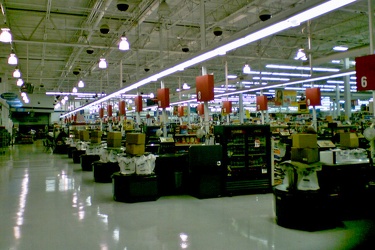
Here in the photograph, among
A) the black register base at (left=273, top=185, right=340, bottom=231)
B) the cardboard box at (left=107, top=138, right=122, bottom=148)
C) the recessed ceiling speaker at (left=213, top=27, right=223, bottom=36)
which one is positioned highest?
the recessed ceiling speaker at (left=213, top=27, right=223, bottom=36)

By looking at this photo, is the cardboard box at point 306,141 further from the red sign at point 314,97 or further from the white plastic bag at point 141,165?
the red sign at point 314,97

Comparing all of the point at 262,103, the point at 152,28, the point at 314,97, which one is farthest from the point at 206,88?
the point at 262,103

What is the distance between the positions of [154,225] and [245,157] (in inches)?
127

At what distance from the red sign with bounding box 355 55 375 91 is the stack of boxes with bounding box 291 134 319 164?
9.22 feet

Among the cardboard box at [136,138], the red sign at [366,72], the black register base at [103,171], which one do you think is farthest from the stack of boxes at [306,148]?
the black register base at [103,171]

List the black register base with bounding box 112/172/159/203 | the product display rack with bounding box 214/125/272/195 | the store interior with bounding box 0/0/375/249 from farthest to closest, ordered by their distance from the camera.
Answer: the product display rack with bounding box 214/125/272/195 → the black register base with bounding box 112/172/159/203 → the store interior with bounding box 0/0/375/249

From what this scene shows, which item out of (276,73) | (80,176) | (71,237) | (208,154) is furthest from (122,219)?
(276,73)

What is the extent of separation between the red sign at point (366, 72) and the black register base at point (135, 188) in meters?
4.90

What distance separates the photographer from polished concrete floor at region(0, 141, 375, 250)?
4262mm

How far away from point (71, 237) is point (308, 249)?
3202mm

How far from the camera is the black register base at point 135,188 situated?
21.8 ft

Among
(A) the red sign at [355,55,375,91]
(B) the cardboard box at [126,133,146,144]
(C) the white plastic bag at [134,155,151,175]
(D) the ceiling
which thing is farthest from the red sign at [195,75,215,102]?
(A) the red sign at [355,55,375,91]

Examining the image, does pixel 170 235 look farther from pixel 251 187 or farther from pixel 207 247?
pixel 251 187

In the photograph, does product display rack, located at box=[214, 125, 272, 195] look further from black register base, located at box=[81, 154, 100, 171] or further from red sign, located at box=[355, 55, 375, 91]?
black register base, located at box=[81, 154, 100, 171]
